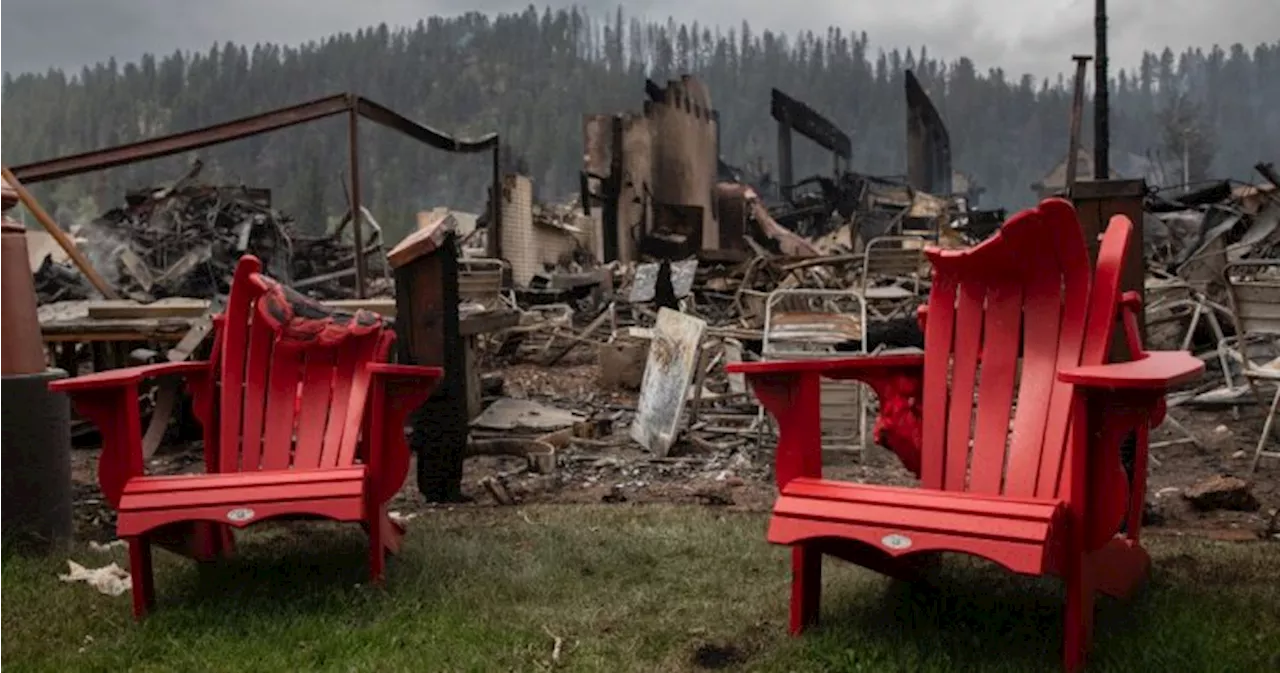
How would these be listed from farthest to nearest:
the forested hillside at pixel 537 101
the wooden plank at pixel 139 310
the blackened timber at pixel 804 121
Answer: the forested hillside at pixel 537 101, the blackened timber at pixel 804 121, the wooden plank at pixel 139 310

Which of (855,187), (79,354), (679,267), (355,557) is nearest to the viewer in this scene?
(355,557)

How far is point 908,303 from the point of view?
11.5 m

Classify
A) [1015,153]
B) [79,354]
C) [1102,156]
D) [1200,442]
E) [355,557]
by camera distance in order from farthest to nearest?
[1015,153] < [1102,156] < [79,354] < [1200,442] < [355,557]

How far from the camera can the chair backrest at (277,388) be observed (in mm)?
4039

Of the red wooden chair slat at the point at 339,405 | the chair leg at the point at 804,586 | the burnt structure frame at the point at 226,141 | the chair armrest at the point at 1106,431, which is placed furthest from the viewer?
the burnt structure frame at the point at 226,141

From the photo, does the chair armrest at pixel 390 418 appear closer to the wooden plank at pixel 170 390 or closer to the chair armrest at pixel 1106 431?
the chair armrest at pixel 1106 431

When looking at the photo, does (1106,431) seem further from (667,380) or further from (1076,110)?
(1076,110)

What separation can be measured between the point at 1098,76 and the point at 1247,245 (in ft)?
7.64

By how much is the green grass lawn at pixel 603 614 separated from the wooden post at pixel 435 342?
1035 mm

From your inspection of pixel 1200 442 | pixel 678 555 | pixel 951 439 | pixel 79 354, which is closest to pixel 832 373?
pixel 951 439

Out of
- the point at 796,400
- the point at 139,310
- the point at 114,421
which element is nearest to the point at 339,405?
the point at 114,421

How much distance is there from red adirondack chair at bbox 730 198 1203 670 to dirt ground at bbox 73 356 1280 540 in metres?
1.62

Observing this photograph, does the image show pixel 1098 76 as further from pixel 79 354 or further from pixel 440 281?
pixel 79 354

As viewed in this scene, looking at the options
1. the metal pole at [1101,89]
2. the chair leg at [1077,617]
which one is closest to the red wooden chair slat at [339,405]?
the chair leg at [1077,617]
